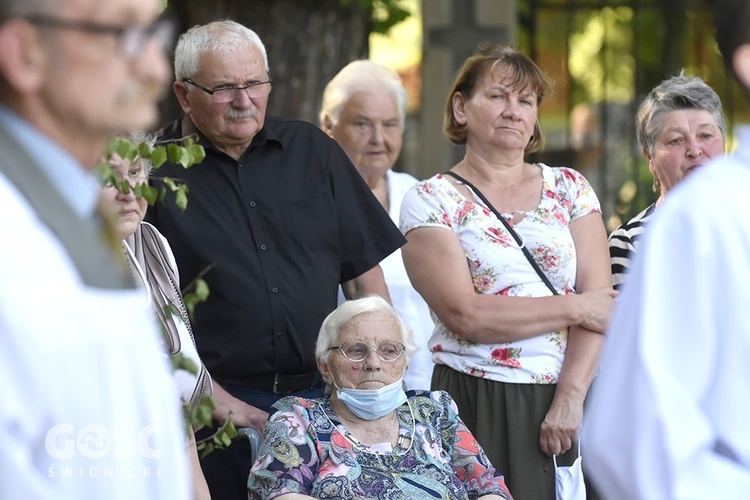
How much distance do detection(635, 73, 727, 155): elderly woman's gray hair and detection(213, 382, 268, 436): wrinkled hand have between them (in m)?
1.83

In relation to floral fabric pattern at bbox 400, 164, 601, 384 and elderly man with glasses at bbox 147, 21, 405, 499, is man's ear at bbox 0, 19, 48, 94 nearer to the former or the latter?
elderly man with glasses at bbox 147, 21, 405, 499

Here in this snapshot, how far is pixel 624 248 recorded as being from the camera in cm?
421

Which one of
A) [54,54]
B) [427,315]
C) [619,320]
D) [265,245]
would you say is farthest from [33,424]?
[427,315]

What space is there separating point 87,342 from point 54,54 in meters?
0.35

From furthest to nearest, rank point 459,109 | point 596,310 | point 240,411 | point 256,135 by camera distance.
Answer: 1. point 459,109
2. point 256,135
3. point 596,310
4. point 240,411

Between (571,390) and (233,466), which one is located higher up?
(571,390)

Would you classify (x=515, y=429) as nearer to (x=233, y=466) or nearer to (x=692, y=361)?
(x=233, y=466)

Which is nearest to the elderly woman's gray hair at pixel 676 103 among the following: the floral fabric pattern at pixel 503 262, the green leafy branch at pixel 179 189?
the floral fabric pattern at pixel 503 262

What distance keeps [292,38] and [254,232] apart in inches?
82.4

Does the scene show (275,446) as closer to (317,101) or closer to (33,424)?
(33,424)

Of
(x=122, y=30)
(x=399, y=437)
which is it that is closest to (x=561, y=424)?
(x=399, y=437)

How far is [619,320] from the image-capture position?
1.62 meters

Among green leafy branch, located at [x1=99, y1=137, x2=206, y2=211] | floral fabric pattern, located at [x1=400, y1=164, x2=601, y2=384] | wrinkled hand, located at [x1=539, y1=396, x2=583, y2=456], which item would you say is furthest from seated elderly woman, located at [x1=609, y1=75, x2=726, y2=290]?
green leafy branch, located at [x1=99, y1=137, x2=206, y2=211]

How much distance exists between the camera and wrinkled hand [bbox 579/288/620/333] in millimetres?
3730
